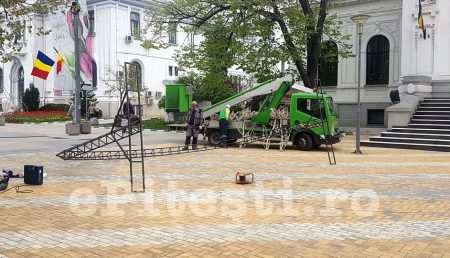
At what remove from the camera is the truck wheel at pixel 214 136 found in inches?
781

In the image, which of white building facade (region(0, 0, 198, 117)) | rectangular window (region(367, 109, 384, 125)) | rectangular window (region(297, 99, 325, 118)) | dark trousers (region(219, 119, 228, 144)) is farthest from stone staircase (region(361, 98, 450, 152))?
white building facade (region(0, 0, 198, 117))

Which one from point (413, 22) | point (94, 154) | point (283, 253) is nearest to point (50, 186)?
point (94, 154)

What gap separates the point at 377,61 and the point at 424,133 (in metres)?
10.3

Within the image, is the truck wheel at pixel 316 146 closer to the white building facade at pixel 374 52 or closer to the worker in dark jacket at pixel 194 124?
the worker in dark jacket at pixel 194 124

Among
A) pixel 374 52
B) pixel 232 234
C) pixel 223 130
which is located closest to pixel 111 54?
pixel 374 52

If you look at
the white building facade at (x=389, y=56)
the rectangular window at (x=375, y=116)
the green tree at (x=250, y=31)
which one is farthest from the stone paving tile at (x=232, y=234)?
the rectangular window at (x=375, y=116)

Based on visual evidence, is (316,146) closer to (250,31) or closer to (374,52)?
(250,31)

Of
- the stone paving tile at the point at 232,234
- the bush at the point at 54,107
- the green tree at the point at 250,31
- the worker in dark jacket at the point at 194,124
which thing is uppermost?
the green tree at the point at 250,31

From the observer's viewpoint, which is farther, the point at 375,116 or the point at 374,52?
the point at 374,52

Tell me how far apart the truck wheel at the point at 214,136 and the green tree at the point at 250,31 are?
4455 millimetres

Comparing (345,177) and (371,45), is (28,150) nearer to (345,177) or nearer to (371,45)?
(345,177)

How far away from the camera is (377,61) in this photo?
95.9 ft

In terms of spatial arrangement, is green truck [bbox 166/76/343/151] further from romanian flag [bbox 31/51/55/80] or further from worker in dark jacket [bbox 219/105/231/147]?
romanian flag [bbox 31/51/55/80]

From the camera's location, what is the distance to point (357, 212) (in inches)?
308
